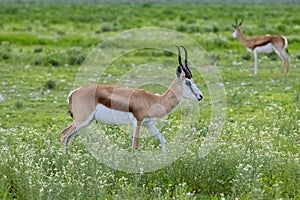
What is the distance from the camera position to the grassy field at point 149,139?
7309 mm

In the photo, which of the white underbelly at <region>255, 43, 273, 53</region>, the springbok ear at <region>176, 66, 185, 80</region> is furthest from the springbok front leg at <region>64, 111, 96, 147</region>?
the white underbelly at <region>255, 43, 273, 53</region>

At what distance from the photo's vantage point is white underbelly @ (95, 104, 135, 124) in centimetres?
927

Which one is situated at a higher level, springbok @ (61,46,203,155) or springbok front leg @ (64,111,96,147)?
springbok @ (61,46,203,155)

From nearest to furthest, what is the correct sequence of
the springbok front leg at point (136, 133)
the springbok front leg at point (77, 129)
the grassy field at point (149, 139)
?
the grassy field at point (149, 139) → the springbok front leg at point (136, 133) → the springbok front leg at point (77, 129)

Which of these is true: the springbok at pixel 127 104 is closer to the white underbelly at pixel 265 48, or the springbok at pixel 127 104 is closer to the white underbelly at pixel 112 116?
the white underbelly at pixel 112 116

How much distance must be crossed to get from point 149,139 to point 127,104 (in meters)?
0.58

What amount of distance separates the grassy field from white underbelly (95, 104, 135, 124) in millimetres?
206

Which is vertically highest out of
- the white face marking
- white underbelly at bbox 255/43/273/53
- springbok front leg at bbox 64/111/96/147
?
the white face marking

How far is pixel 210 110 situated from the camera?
44.6 feet

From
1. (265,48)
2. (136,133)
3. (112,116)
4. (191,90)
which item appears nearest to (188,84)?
(191,90)

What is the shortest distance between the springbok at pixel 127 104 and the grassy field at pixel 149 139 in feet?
0.72

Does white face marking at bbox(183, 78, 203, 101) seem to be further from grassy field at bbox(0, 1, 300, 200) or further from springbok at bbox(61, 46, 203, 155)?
grassy field at bbox(0, 1, 300, 200)

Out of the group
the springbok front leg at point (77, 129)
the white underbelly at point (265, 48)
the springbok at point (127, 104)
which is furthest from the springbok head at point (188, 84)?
the white underbelly at point (265, 48)

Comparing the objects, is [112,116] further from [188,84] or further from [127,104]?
[188,84]
